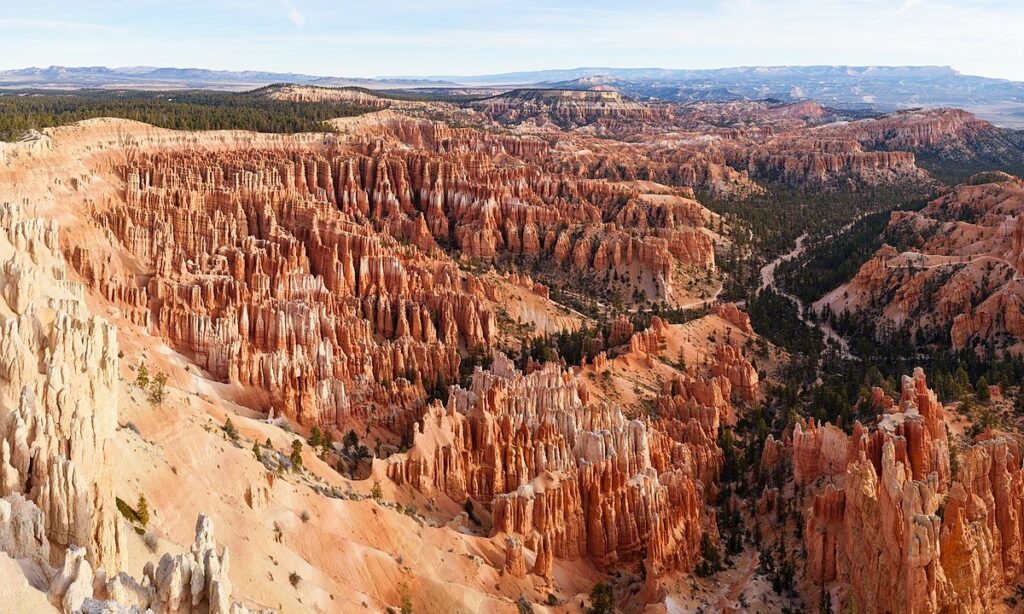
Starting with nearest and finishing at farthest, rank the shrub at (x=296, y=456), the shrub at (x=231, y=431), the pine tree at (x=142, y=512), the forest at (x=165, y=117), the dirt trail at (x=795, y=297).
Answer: the pine tree at (x=142, y=512)
the shrub at (x=231, y=431)
the shrub at (x=296, y=456)
the dirt trail at (x=795, y=297)
the forest at (x=165, y=117)

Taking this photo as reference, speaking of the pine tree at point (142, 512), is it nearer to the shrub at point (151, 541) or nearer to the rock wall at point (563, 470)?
the shrub at point (151, 541)

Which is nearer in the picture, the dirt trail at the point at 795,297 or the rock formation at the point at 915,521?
the rock formation at the point at 915,521

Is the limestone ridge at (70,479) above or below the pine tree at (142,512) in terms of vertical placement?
above

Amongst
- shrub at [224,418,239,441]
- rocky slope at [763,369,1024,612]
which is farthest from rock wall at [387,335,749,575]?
shrub at [224,418,239,441]

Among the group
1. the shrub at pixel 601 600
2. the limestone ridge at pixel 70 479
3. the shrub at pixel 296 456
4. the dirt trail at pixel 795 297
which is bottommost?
the dirt trail at pixel 795 297

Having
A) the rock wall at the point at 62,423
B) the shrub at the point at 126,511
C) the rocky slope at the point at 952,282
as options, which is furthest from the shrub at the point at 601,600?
the rocky slope at the point at 952,282

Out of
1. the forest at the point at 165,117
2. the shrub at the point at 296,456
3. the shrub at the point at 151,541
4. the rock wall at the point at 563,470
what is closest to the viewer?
the shrub at the point at 151,541

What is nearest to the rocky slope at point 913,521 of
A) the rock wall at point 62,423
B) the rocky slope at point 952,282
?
the rock wall at point 62,423

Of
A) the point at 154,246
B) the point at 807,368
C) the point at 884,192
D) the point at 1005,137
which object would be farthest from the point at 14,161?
the point at 1005,137

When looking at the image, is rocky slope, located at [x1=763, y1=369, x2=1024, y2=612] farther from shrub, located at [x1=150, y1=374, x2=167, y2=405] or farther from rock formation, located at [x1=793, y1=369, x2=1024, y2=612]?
shrub, located at [x1=150, y1=374, x2=167, y2=405]
